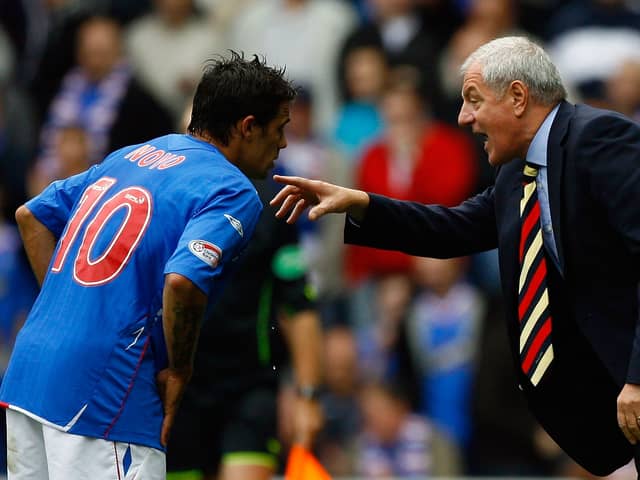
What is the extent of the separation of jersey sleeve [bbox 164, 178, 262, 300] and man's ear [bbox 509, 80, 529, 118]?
3.37ft

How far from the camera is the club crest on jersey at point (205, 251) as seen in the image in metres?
4.59

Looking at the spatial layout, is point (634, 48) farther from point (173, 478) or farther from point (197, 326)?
point (197, 326)

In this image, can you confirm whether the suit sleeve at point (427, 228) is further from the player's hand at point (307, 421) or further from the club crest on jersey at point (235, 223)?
the player's hand at point (307, 421)

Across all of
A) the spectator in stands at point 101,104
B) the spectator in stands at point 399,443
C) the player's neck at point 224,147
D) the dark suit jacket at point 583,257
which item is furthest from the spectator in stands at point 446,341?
the player's neck at point 224,147

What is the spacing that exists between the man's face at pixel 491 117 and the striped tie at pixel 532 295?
0.40 feet

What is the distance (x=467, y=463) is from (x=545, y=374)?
5.03m

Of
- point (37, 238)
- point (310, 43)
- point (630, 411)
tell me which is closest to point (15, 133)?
point (310, 43)

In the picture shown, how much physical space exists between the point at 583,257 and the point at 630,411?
0.57 m

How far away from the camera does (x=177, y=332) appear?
472cm

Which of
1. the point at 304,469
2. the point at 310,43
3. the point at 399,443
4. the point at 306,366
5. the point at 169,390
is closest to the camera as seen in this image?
the point at 169,390

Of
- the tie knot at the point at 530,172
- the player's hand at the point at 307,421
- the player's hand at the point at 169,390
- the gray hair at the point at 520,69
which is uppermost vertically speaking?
the gray hair at the point at 520,69

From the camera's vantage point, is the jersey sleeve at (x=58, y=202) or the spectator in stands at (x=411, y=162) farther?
the spectator in stands at (x=411, y=162)

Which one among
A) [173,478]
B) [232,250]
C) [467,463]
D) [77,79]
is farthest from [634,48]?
[232,250]

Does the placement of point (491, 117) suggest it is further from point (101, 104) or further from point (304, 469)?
point (101, 104)
